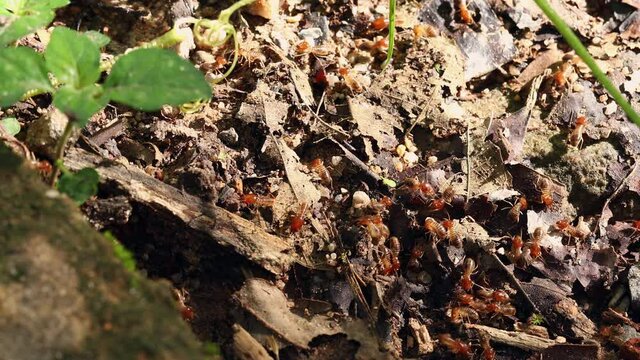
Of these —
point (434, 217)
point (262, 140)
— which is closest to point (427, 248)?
point (434, 217)

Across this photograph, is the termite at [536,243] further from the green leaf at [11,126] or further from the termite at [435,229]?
the green leaf at [11,126]

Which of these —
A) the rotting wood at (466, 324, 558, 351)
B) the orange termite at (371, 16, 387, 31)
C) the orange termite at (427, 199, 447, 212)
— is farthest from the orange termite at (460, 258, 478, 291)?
the orange termite at (371, 16, 387, 31)

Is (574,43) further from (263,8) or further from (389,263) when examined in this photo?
(263,8)

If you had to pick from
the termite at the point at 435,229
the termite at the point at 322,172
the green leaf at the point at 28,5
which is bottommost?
the termite at the point at 322,172

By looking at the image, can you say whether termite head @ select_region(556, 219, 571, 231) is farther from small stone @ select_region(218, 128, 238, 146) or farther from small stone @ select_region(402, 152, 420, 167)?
small stone @ select_region(218, 128, 238, 146)

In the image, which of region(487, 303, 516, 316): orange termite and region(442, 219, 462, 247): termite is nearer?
region(487, 303, 516, 316): orange termite

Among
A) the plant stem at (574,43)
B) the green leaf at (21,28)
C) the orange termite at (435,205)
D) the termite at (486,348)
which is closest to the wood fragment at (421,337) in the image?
the termite at (486,348)
